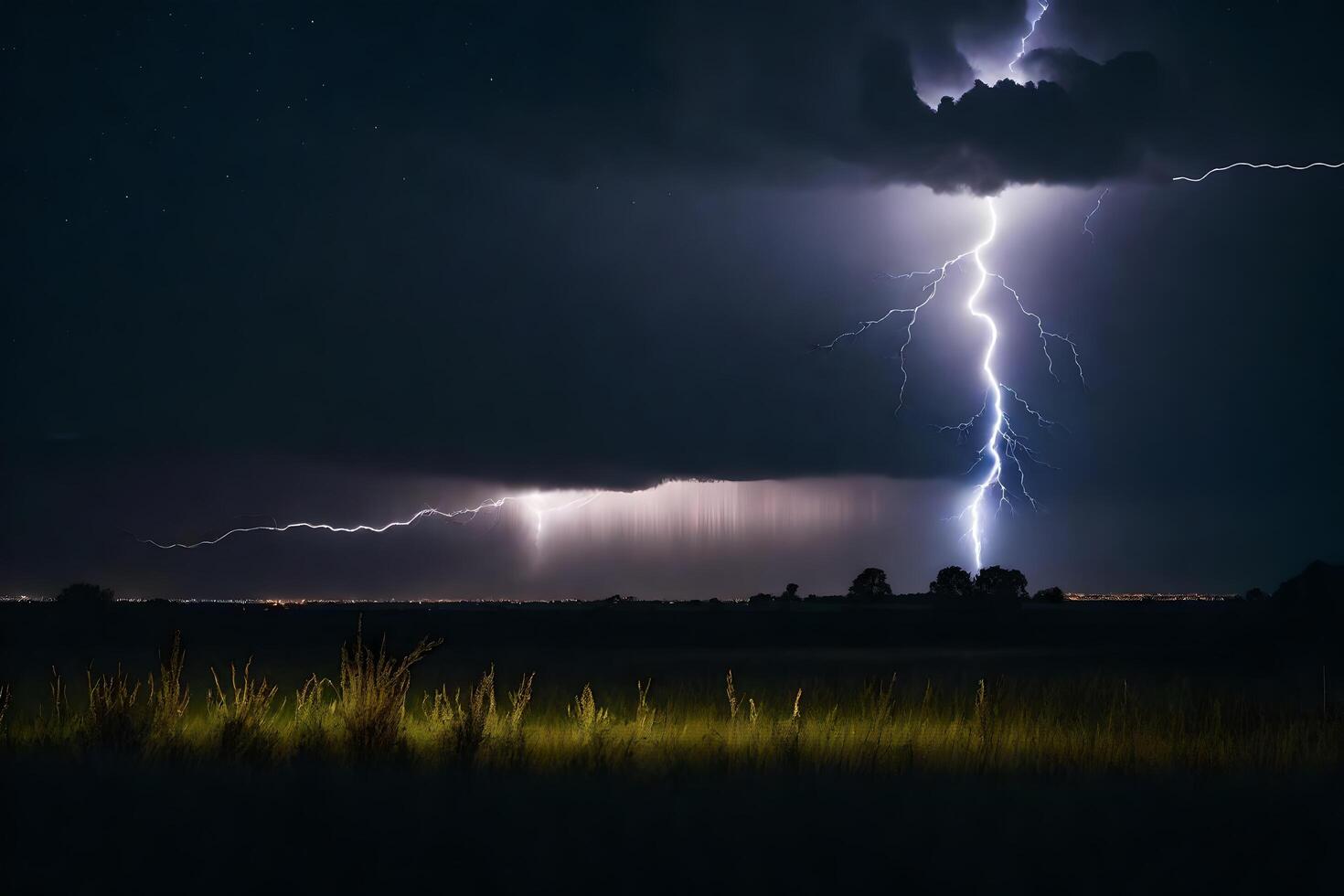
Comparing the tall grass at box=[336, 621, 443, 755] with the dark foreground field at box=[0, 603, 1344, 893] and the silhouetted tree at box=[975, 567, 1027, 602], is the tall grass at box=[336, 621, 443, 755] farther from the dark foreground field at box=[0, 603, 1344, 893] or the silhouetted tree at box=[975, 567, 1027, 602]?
Result: the silhouetted tree at box=[975, 567, 1027, 602]

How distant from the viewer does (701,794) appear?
22.0ft

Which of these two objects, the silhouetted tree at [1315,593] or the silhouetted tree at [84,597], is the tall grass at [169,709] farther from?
the silhouetted tree at [84,597]

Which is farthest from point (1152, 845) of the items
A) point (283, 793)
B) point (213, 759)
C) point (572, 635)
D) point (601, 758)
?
point (572, 635)

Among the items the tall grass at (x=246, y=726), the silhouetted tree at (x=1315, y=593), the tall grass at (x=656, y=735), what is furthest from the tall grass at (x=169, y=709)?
the silhouetted tree at (x=1315, y=593)

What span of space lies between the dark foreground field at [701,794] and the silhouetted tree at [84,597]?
30.3 meters

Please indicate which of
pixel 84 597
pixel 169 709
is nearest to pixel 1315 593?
pixel 169 709

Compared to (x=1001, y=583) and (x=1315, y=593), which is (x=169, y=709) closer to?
(x=1315, y=593)

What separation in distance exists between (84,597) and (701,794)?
43.6m

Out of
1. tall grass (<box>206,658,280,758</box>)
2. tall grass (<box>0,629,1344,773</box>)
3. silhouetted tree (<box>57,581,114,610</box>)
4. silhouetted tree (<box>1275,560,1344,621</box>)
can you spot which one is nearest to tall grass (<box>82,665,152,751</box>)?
tall grass (<box>0,629,1344,773</box>)

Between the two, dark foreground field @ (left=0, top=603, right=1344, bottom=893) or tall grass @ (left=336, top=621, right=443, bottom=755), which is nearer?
dark foreground field @ (left=0, top=603, right=1344, bottom=893)

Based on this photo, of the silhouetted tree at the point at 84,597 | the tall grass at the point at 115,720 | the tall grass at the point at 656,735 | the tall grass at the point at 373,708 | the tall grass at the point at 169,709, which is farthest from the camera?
the silhouetted tree at the point at 84,597

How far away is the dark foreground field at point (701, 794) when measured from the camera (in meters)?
5.26

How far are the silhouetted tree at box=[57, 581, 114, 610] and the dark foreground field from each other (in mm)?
30294

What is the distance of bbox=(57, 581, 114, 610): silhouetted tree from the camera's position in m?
42.7
